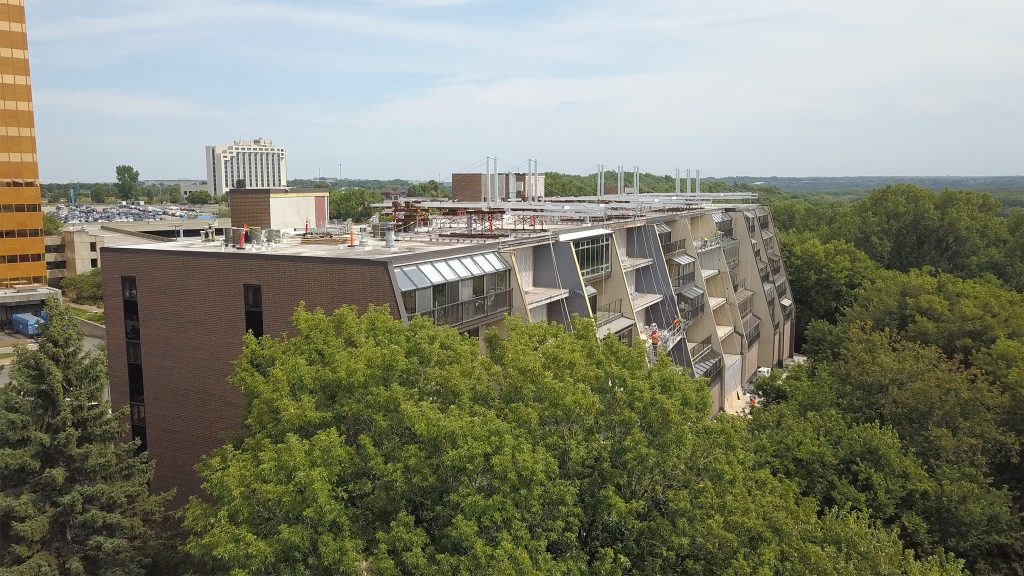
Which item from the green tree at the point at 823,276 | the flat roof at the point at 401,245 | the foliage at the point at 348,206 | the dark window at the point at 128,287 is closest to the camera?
the flat roof at the point at 401,245

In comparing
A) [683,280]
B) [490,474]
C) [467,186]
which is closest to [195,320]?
[490,474]

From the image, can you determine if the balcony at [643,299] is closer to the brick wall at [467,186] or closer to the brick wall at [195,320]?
the brick wall at [195,320]

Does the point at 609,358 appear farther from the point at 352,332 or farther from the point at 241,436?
the point at 241,436

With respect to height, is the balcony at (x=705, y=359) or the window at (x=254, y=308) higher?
the window at (x=254, y=308)

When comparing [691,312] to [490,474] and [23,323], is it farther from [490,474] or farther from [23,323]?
[23,323]

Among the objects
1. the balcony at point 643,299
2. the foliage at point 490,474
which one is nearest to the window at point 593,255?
the balcony at point 643,299

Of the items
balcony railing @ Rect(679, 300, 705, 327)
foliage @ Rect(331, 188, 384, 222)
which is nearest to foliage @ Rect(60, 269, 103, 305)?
foliage @ Rect(331, 188, 384, 222)

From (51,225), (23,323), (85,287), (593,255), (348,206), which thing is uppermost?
(348,206)
